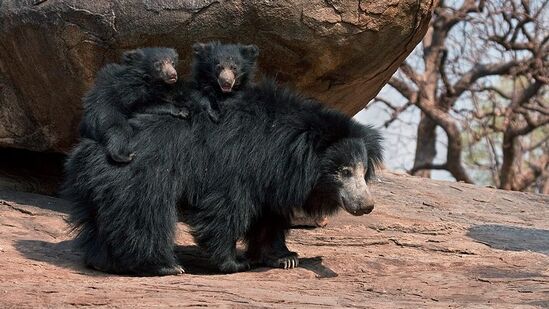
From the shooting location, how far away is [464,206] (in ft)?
25.0

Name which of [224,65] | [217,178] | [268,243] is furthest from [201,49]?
[268,243]

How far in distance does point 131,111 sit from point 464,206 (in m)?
3.26

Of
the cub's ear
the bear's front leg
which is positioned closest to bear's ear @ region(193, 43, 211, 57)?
the cub's ear

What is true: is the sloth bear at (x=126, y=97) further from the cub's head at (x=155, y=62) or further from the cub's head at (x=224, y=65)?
the cub's head at (x=224, y=65)

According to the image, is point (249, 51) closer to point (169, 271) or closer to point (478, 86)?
point (169, 271)

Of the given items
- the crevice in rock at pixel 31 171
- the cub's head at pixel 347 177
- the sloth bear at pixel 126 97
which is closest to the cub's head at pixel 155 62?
the sloth bear at pixel 126 97

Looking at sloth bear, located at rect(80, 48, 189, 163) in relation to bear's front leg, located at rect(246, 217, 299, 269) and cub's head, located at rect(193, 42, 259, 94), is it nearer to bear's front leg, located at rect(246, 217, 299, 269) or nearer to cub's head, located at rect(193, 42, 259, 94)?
cub's head, located at rect(193, 42, 259, 94)

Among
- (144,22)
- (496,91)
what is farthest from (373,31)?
(496,91)

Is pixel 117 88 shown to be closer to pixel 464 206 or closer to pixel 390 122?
pixel 464 206

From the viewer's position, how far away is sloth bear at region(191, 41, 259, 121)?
5.38m

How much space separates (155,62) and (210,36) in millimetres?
660

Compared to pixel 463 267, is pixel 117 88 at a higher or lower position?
higher

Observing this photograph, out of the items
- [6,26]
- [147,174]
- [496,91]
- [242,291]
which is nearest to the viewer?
[242,291]

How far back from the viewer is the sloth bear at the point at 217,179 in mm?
5230
